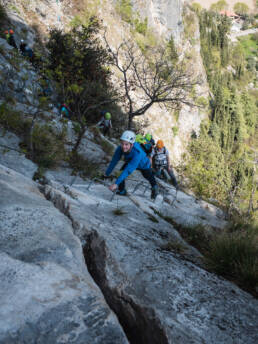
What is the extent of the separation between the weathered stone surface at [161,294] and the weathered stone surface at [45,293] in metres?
0.42

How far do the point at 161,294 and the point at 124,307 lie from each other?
1.83 ft

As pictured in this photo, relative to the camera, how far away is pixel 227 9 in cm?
14500

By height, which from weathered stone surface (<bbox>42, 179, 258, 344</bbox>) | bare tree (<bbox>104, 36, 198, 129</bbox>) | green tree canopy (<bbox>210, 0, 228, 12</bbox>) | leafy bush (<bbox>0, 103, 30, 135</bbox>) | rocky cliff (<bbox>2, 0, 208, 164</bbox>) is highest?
green tree canopy (<bbox>210, 0, 228, 12</bbox>)

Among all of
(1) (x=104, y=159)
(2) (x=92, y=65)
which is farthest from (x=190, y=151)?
(1) (x=104, y=159)

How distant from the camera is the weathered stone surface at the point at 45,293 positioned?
1.15 m

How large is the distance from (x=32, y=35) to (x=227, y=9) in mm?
170401

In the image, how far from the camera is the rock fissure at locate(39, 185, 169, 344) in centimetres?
165

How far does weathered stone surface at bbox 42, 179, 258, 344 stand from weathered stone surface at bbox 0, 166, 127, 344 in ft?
1.39

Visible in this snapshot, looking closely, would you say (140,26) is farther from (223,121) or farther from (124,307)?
(124,307)

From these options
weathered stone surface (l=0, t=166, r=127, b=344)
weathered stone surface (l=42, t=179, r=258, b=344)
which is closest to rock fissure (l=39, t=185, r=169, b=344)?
weathered stone surface (l=42, t=179, r=258, b=344)

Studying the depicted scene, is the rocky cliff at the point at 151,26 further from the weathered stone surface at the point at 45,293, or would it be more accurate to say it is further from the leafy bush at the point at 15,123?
the weathered stone surface at the point at 45,293

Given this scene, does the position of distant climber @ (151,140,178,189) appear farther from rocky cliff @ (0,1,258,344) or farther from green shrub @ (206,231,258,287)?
green shrub @ (206,231,258,287)

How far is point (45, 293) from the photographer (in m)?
1.33

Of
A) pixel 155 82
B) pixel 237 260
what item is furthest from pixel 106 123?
pixel 237 260
